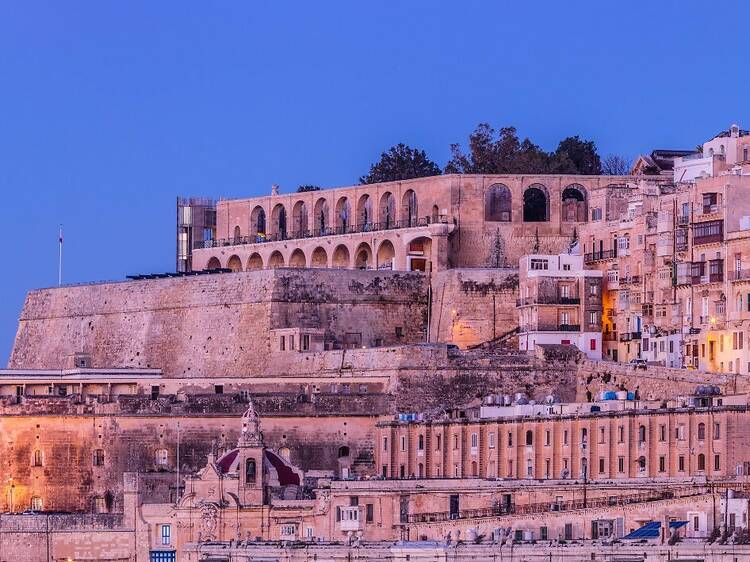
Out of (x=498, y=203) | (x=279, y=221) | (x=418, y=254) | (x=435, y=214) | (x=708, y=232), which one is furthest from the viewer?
(x=279, y=221)

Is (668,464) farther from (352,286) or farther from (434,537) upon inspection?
(352,286)

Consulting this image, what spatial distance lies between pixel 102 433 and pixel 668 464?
19226mm

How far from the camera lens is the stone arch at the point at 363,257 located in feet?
341

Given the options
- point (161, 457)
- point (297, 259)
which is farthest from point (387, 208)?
point (161, 457)

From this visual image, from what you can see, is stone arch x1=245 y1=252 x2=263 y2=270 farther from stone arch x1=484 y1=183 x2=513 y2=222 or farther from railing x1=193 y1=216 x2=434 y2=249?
stone arch x1=484 y1=183 x2=513 y2=222

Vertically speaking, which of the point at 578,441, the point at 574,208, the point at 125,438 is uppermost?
the point at 574,208

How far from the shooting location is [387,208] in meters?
104

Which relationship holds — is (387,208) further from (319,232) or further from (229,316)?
(229,316)

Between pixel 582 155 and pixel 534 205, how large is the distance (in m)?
13.1

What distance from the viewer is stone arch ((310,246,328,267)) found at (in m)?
106

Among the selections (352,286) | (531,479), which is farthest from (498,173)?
(531,479)

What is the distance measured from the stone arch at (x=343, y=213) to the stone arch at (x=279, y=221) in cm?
268

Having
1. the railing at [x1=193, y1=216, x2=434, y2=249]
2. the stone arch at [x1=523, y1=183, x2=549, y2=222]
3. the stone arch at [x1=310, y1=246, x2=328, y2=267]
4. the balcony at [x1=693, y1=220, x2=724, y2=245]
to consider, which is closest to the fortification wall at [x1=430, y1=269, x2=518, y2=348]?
the railing at [x1=193, y1=216, x2=434, y2=249]

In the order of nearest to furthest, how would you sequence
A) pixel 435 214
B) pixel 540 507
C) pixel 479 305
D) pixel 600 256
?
pixel 540 507 < pixel 600 256 < pixel 479 305 < pixel 435 214
